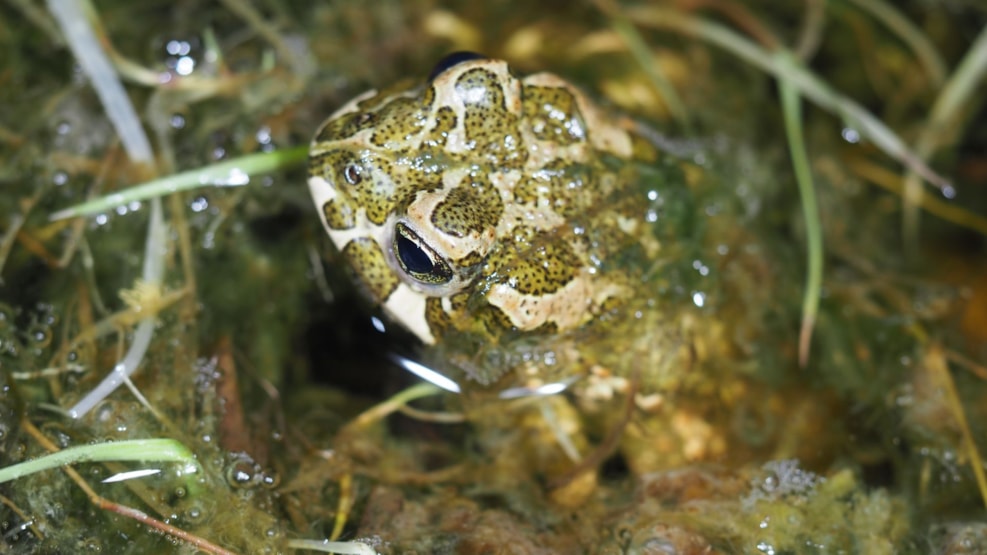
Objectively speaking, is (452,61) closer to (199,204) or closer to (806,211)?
(199,204)

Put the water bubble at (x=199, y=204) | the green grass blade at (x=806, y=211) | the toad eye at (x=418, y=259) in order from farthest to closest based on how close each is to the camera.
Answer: the green grass blade at (x=806, y=211) < the water bubble at (x=199, y=204) < the toad eye at (x=418, y=259)

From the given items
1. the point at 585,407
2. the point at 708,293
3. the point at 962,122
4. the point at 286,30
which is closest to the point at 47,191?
the point at 286,30

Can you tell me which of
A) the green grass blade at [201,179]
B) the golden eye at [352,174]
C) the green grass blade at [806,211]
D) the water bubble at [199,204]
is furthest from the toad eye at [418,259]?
the green grass blade at [806,211]

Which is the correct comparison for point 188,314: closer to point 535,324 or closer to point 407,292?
point 407,292

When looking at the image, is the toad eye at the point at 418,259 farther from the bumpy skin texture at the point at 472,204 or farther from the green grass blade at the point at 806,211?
the green grass blade at the point at 806,211

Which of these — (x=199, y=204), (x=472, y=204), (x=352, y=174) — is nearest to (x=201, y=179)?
(x=199, y=204)

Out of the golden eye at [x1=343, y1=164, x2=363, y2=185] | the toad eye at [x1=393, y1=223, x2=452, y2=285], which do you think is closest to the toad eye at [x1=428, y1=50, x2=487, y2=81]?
the golden eye at [x1=343, y1=164, x2=363, y2=185]

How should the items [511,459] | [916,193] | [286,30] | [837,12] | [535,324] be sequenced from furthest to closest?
1. [837,12]
2. [916,193]
3. [286,30]
4. [511,459]
5. [535,324]
